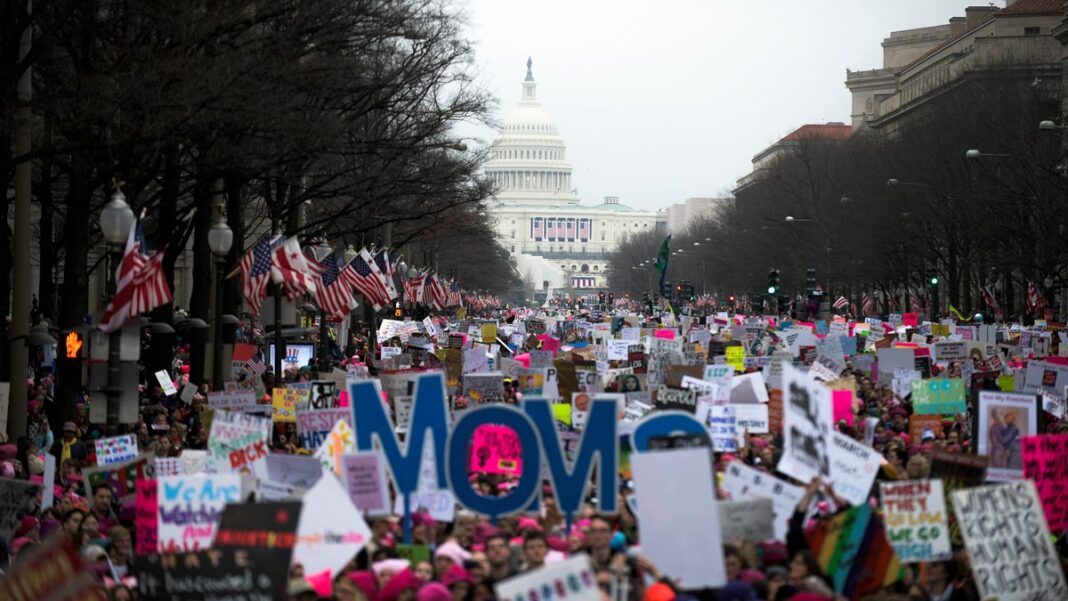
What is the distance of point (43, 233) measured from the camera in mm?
31828

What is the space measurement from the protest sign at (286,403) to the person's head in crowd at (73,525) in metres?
7.74

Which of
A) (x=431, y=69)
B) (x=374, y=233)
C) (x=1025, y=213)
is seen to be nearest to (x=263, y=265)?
(x=431, y=69)

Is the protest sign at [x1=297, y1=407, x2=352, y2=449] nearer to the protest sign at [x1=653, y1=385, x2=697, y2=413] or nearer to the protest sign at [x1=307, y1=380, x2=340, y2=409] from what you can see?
the protest sign at [x1=307, y1=380, x2=340, y2=409]

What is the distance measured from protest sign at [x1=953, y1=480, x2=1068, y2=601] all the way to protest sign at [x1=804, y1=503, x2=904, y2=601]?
448 millimetres

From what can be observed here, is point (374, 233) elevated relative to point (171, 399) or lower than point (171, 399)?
elevated

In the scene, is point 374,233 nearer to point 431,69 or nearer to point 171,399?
point 431,69

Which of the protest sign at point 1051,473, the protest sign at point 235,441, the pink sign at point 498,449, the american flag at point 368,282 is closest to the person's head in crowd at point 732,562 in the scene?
the protest sign at point 1051,473

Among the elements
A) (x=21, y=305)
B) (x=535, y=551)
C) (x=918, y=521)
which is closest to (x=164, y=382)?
(x=21, y=305)

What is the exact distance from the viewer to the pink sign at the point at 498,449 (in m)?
15.6

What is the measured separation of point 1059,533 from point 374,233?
4503 centimetres

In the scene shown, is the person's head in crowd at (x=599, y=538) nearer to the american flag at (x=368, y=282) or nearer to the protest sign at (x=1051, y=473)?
the protest sign at (x=1051, y=473)

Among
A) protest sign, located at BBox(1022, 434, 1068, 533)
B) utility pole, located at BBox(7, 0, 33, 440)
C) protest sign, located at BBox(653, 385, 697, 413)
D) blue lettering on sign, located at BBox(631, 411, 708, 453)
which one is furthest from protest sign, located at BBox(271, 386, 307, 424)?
protest sign, located at BBox(1022, 434, 1068, 533)

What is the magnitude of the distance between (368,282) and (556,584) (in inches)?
1046

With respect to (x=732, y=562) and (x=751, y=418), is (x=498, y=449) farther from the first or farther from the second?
(x=751, y=418)
